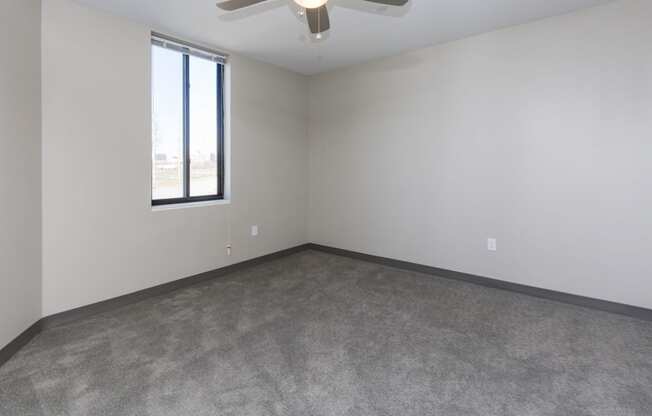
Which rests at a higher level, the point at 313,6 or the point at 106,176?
the point at 313,6

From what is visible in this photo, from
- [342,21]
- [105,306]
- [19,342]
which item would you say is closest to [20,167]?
[19,342]

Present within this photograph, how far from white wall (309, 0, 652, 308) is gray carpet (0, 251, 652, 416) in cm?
48

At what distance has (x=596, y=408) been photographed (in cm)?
167

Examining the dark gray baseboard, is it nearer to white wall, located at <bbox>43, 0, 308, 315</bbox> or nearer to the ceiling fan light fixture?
white wall, located at <bbox>43, 0, 308, 315</bbox>

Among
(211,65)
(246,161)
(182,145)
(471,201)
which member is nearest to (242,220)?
(246,161)

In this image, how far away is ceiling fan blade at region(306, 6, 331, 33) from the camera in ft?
6.63

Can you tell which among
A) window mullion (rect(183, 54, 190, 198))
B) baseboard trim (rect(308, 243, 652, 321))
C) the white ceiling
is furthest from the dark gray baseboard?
the white ceiling

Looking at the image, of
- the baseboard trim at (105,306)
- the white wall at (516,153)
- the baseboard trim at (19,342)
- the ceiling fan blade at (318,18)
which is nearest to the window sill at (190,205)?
the baseboard trim at (105,306)

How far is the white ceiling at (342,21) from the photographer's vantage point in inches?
106

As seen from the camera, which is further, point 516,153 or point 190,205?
point 190,205

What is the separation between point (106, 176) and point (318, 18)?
211 centimetres

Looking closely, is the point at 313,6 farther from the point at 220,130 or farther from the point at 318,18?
the point at 220,130

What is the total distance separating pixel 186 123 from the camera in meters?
3.51

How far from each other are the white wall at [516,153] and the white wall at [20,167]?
3.08 metres
